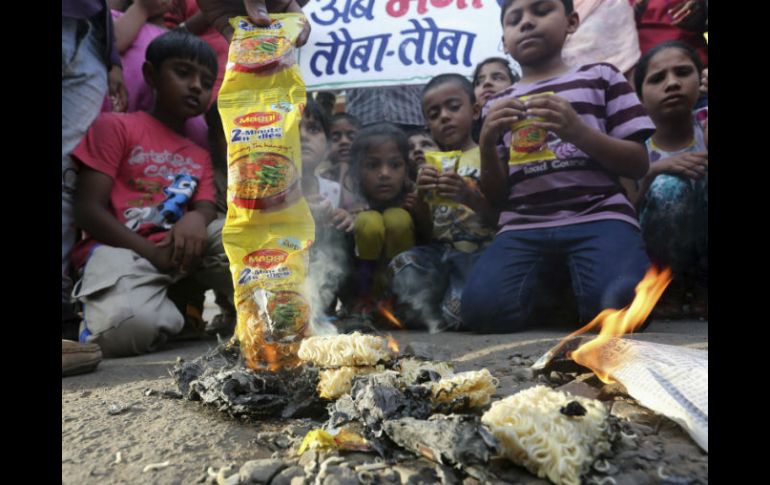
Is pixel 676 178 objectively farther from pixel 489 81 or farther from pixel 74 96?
pixel 74 96

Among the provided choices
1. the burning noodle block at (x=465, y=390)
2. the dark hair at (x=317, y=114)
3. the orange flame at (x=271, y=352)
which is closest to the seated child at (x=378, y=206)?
the dark hair at (x=317, y=114)

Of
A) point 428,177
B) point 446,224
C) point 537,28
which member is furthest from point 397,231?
point 537,28

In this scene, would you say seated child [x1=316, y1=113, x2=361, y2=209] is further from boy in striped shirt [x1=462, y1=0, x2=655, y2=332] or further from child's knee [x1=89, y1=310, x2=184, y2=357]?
child's knee [x1=89, y1=310, x2=184, y2=357]

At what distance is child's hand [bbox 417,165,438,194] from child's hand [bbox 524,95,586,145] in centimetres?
82

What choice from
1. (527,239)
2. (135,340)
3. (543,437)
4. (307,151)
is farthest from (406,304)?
(543,437)

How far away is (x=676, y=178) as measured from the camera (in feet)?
12.6

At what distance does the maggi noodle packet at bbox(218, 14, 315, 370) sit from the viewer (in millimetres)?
2496

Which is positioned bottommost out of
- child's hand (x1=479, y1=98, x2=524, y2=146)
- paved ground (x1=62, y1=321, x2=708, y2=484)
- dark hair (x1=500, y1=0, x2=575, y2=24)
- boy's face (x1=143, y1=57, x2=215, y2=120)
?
paved ground (x1=62, y1=321, x2=708, y2=484)

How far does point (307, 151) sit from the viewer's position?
4.26 metres

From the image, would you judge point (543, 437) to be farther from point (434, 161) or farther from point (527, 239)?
point (434, 161)

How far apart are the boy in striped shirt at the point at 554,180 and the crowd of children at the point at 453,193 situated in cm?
1

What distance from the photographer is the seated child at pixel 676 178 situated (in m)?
3.81

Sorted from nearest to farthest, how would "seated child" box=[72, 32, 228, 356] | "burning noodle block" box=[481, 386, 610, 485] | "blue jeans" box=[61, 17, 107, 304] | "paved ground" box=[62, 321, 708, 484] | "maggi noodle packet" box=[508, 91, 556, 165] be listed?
"burning noodle block" box=[481, 386, 610, 485] → "paved ground" box=[62, 321, 708, 484] → "seated child" box=[72, 32, 228, 356] → "blue jeans" box=[61, 17, 107, 304] → "maggi noodle packet" box=[508, 91, 556, 165]

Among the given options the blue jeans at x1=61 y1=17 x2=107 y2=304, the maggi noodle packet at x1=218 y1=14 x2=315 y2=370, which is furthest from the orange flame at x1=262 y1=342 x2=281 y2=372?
the blue jeans at x1=61 y1=17 x2=107 y2=304
